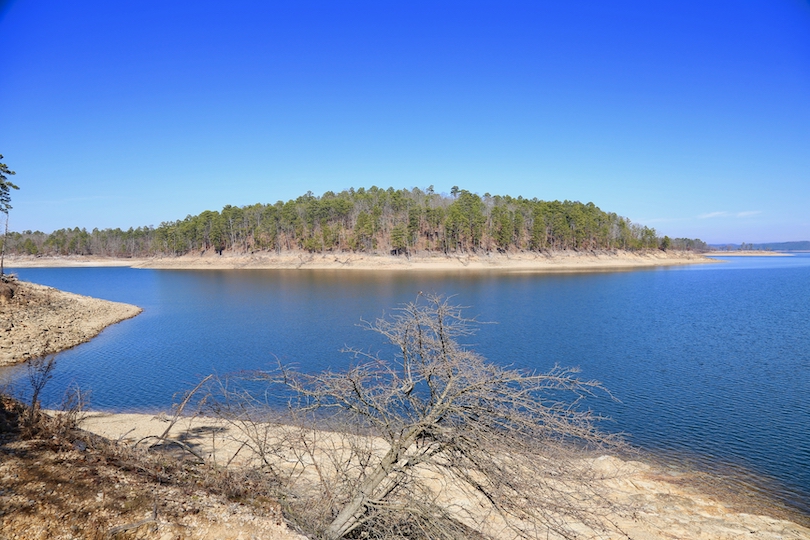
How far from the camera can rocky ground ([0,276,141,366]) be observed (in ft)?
74.8

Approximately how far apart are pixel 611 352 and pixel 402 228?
70609 mm

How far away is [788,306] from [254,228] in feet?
312

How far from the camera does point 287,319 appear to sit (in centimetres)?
3369

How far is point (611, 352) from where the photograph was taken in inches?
914

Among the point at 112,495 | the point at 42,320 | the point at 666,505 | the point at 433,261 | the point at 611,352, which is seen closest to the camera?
the point at 112,495

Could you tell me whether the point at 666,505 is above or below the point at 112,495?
below

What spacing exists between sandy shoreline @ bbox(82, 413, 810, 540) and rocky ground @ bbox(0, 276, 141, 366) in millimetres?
13799

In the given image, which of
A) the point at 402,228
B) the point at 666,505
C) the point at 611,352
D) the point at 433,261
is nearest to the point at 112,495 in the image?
the point at 666,505

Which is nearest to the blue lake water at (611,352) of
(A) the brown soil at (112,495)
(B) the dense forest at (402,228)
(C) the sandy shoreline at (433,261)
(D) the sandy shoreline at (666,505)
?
(D) the sandy shoreline at (666,505)

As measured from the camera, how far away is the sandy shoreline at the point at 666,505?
344 inches

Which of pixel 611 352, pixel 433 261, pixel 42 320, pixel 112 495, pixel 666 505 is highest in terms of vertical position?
pixel 433 261

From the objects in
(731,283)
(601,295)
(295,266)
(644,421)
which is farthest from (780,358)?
(295,266)

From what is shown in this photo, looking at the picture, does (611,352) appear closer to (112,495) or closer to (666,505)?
(666,505)

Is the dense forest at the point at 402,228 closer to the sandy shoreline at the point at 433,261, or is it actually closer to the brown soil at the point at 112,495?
the sandy shoreline at the point at 433,261
